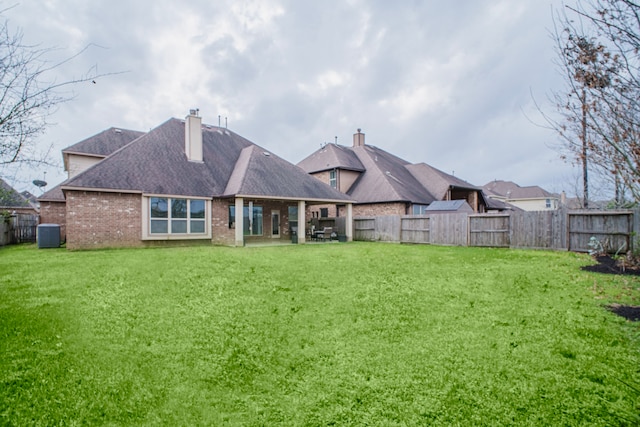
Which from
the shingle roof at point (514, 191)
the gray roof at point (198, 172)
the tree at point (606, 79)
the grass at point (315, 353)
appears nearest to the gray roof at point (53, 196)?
the gray roof at point (198, 172)

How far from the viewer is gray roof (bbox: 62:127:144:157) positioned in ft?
72.7

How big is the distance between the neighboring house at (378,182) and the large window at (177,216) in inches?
438

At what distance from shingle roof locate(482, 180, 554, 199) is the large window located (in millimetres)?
46465

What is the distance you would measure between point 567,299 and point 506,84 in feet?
15.0

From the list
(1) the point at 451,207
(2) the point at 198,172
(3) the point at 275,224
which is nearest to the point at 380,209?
(1) the point at 451,207

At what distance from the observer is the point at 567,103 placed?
4465 millimetres

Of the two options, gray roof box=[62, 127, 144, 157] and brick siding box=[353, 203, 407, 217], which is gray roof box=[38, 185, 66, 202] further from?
brick siding box=[353, 203, 407, 217]

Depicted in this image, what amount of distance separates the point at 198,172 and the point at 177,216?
311 cm

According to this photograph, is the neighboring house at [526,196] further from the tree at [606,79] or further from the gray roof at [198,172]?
the tree at [606,79]

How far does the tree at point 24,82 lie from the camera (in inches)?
145

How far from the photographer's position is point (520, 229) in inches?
617

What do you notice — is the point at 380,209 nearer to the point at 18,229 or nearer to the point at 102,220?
the point at 102,220

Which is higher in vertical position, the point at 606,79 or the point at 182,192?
the point at 606,79

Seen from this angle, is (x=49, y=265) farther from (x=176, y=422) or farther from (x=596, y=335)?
(x=596, y=335)
